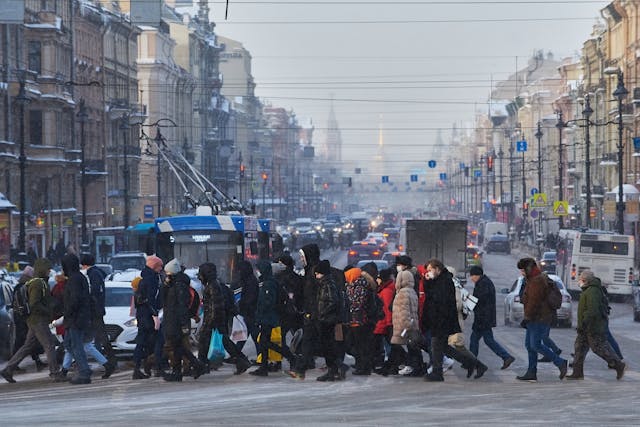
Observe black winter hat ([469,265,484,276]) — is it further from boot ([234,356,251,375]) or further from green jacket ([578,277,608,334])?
boot ([234,356,251,375])

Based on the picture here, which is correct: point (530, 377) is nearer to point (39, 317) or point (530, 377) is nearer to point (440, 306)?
point (440, 306)

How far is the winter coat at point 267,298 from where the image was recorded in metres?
21.6

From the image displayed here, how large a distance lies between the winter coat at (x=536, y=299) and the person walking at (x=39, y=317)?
258 inches

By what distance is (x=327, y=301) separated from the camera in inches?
805

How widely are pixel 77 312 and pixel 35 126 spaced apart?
54376 mm

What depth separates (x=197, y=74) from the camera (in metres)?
142

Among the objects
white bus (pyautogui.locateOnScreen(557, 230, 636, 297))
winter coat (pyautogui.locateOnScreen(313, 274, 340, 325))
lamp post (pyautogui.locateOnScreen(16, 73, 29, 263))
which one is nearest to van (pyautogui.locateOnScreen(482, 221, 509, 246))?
white bus (pyautogui.locateOnScreen(557, 230, 636, 297))

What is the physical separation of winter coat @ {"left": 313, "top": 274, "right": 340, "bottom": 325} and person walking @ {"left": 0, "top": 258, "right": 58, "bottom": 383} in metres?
3.99

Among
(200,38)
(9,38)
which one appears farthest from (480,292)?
(200,38)

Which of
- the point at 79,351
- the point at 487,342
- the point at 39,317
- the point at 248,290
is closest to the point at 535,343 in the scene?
the point at 487,342

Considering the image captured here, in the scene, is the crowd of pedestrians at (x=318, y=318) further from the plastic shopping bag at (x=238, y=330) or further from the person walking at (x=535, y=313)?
the plastic shopping bag at (x=238, y=330)

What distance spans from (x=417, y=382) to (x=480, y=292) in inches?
89.0

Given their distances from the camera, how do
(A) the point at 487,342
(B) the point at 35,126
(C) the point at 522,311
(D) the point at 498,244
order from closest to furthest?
(A) the point at 487,342 → (C) the point at 522,311 → (B) the point at 35,126 → (D) the point at 498,244

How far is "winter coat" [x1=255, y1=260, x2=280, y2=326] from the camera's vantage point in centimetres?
2164
